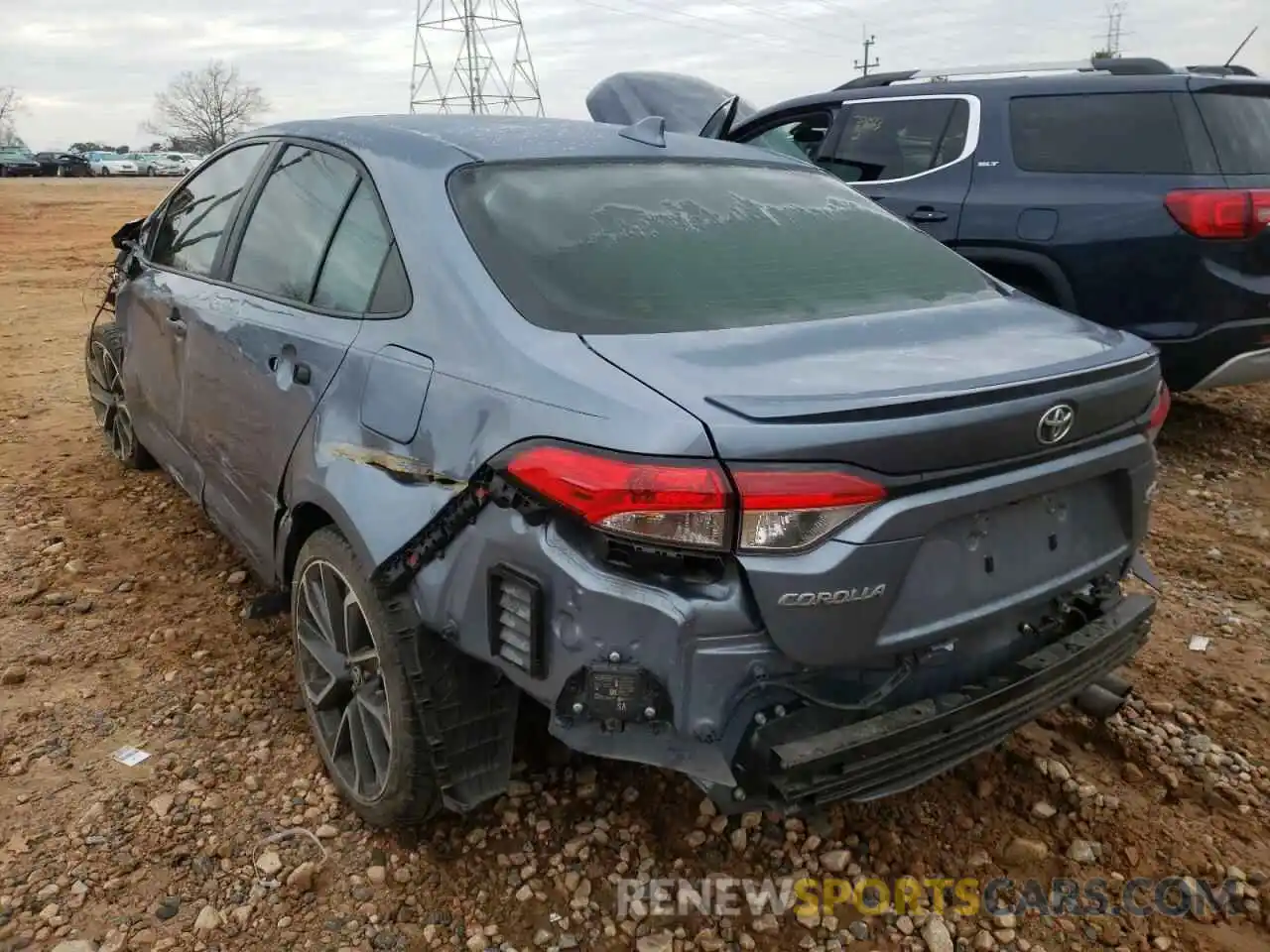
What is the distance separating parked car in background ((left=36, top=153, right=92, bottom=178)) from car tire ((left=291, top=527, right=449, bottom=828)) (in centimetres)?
5041

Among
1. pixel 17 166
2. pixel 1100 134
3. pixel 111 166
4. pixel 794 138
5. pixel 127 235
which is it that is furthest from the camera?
pixel 111 166

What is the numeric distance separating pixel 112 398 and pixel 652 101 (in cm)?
671

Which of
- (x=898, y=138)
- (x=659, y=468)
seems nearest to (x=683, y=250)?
(x=659, y=468)

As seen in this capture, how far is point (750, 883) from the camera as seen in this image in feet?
7.78

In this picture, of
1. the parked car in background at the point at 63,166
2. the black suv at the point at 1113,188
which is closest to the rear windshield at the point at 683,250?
the black suv at the point at 1113,188

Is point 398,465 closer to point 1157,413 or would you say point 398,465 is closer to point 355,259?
point 355,259

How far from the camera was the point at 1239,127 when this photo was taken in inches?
188

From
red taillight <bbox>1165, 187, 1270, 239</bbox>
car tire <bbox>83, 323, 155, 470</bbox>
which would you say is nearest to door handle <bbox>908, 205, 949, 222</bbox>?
red taillight <bbox>1165, 187, 1270, 239</bbox>

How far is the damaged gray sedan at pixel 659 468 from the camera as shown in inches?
69.8

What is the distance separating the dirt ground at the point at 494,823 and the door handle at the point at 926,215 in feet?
8.04

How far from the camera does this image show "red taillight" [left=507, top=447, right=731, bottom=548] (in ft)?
5.63

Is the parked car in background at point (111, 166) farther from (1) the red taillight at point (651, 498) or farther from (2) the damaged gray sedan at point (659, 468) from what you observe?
(1) the red taillight at point (651, 498)

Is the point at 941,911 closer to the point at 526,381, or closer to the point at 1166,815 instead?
the point at 1166,815

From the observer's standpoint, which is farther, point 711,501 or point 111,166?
point 111,166
